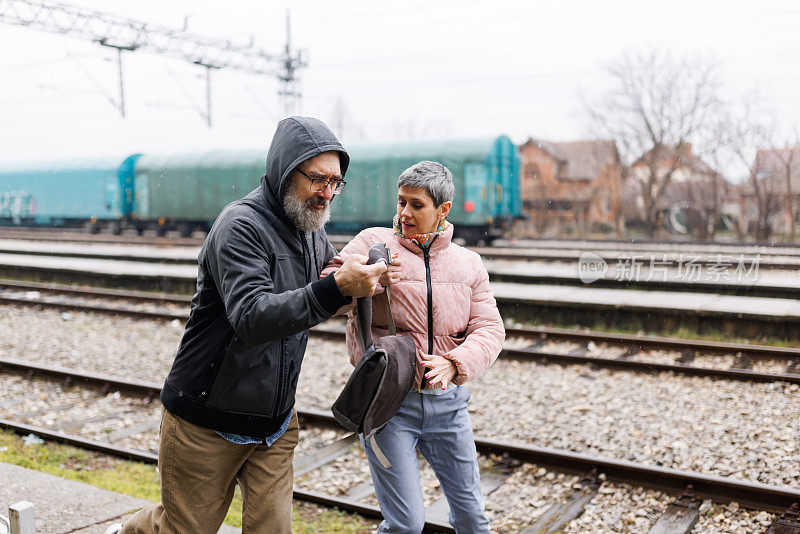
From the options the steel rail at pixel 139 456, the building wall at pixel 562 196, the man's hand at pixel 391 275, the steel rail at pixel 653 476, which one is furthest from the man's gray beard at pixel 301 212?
the building wall at pixel 562 196

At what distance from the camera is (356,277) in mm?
2229

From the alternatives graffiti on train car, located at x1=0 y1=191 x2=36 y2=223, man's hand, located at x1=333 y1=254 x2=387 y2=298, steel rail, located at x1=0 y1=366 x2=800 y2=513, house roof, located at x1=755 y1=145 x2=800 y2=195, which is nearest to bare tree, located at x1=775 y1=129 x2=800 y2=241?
house roof, located at x1=755 y1=145 x2=800 y2=195

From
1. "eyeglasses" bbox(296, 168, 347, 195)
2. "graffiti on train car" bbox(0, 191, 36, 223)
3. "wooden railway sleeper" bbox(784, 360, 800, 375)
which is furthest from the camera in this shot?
"graffiti on train car" bbox(0, 191, 36, 223)

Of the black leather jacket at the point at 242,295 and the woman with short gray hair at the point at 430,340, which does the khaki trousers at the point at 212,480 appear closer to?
the black leather jacket at the point at 242,295

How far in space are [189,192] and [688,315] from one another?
62.0 feet

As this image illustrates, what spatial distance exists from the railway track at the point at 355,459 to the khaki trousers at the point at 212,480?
65.7 inches

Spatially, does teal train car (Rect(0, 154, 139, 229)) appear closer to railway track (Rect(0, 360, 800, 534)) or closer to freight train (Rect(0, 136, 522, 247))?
freight train (Rect(0, 136, 522, 247))

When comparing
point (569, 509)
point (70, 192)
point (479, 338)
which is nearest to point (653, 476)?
point (569, 509)

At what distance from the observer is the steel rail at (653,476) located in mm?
4344

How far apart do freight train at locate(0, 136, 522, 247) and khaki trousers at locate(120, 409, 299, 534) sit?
16.1 m

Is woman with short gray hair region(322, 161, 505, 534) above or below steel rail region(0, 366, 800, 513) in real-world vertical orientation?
above

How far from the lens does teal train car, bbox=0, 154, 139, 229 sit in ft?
86.5

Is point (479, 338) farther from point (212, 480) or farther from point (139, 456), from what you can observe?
point (139, 456)

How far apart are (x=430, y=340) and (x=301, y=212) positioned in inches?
27.5
